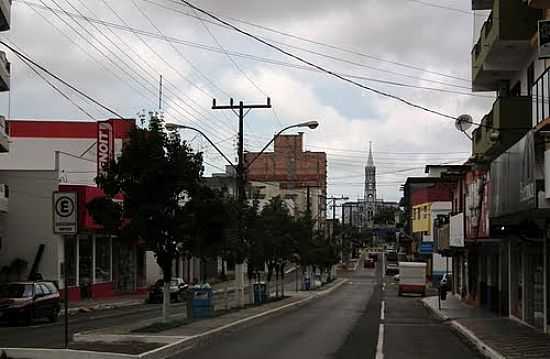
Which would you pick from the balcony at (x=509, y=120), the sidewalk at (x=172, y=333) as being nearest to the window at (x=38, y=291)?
the sidewalk at (x=172, y=333)

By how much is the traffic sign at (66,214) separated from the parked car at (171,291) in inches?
1361

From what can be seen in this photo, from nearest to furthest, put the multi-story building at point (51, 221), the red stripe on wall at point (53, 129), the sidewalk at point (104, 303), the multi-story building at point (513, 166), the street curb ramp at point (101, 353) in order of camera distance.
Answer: the street curb ramp at point (101, 353) → the multi-story building at point (513, 166) → the sidewalk at point (104, 303) → the multi-story building at point (51, 221) → the red stripe on wall at point (53, 129)

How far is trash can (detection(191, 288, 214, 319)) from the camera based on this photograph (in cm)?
3247

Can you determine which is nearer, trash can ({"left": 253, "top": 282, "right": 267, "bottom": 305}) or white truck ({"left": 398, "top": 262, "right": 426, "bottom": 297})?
trash can ({"left": 253, "top": 282, "right": 267, "bottom": 305})

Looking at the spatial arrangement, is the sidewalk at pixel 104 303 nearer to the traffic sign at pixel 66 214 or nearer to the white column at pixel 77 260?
the white column at pixel 77 260

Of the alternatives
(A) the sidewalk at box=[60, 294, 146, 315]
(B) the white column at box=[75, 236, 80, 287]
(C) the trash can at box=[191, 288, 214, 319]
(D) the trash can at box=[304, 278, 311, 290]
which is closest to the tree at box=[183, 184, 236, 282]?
(C) the trash can at box=[191, 288, 214, 319]

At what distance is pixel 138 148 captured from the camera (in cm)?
2622

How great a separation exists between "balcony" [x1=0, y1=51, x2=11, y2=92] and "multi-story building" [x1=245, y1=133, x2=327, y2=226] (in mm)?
73184

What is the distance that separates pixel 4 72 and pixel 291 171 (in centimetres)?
8503

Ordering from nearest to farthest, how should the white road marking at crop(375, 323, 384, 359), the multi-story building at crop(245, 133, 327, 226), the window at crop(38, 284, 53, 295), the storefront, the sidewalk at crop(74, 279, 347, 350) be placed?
the white road marking at crop(375, 323, 384, 359)
the sidewalk at crop(74, 279, 347, 350)
the window at crop(38, 284, 53, 295)
the storefront
the multi-story building at crop(245, 133, 327, 226)

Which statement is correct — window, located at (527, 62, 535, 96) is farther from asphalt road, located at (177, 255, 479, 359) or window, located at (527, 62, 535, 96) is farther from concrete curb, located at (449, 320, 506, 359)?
asphalt road, located at (177, 255, 479, 359)

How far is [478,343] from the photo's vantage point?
2380cm

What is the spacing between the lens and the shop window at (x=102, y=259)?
57500mm

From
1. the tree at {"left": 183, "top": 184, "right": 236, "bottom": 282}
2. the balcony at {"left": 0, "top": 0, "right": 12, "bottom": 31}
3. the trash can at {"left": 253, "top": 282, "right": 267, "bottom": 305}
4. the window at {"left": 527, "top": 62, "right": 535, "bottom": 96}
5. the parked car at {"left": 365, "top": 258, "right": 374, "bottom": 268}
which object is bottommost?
the parked car at {"left": 365, "top": 258, "right": 374, "bottom": 268}
